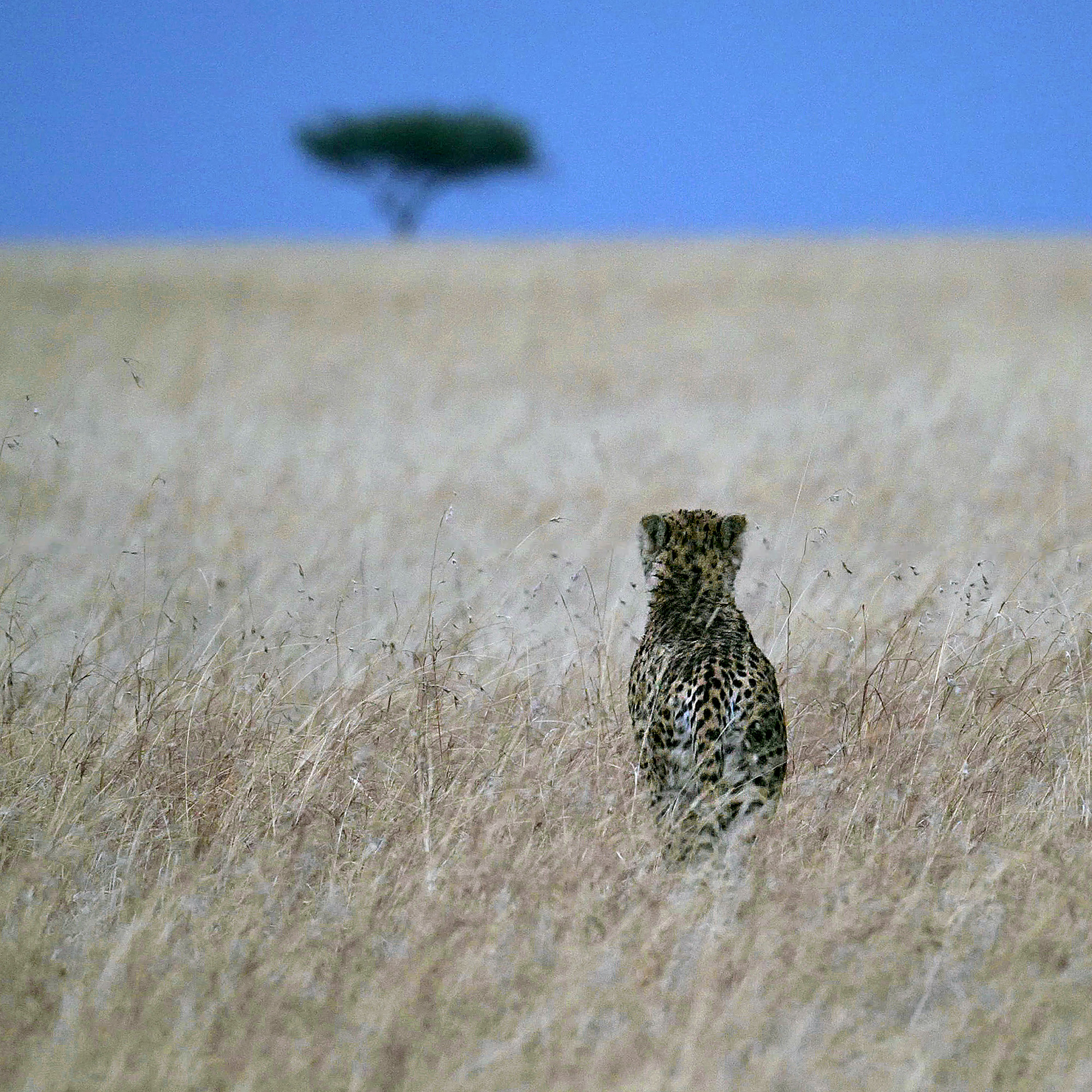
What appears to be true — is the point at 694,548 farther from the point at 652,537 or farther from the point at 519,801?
the point at 519,801

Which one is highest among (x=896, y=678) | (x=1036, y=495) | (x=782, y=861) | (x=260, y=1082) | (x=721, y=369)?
(x=721, y=369)

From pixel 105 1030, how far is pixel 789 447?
9801mm

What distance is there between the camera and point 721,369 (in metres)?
18.4

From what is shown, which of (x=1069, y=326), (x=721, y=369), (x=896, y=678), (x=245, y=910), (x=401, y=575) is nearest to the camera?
(x=245, y=910)

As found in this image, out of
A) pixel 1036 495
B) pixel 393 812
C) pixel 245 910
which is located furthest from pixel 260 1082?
pixel 1036 495

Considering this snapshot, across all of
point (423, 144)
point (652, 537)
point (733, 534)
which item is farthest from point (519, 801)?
point (423, 144)

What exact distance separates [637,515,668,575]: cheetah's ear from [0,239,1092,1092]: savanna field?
0.48 metres

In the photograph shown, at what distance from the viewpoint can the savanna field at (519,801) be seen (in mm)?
2826

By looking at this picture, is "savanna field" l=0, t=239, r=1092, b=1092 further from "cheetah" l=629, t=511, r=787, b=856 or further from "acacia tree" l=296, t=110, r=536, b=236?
"acacia tree" l=296, t=110, r=536, b=236

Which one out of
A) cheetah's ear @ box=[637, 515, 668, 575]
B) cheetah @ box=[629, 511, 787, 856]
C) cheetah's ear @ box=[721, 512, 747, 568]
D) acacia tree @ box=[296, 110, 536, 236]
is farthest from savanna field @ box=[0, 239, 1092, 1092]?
acacia tree @ box=[296, 110, 536, 236]

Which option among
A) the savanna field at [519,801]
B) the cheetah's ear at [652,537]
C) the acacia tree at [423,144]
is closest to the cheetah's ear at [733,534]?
the cheetah's ear at [652,537]

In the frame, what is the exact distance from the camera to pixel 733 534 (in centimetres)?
433

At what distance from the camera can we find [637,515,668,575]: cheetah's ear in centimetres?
428

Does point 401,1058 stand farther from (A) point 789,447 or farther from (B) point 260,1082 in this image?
(A) point 789,447
